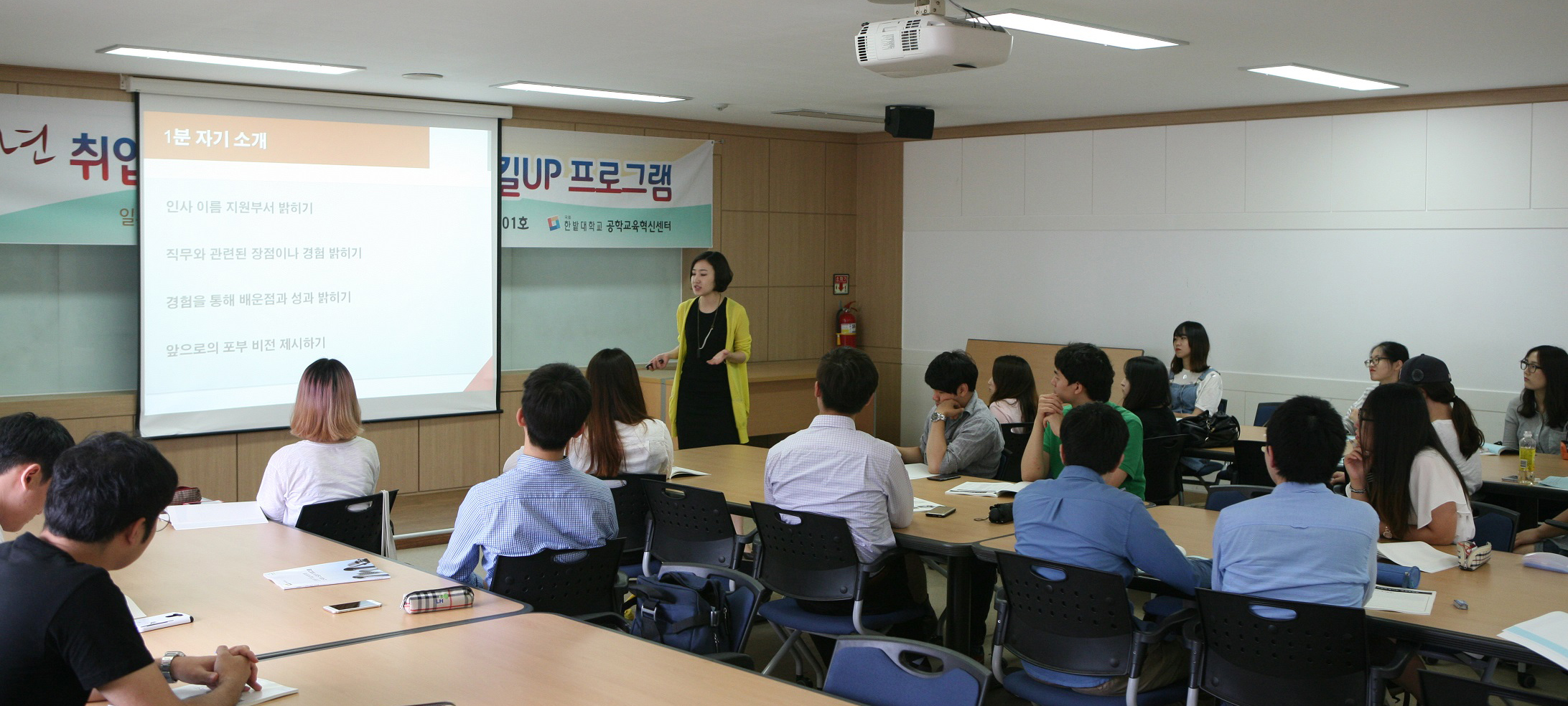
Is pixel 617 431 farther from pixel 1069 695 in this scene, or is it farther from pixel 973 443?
pixel 1069 695

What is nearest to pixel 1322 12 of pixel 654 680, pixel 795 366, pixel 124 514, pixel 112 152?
pixel 654 680

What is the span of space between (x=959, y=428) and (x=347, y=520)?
94.5 inches

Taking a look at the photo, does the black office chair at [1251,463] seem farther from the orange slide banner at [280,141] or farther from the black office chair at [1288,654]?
the orange slide banner at [280,141]

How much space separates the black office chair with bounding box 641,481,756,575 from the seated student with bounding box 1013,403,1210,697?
1.13 meters

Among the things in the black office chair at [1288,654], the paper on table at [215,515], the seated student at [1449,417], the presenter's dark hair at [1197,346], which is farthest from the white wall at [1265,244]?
the paper on table at [215,515]

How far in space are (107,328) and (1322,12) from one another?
6.56 m

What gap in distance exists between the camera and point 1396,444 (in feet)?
11.5

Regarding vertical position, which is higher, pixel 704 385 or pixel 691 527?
pixel 704 385

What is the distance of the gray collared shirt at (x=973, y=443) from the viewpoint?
484cm

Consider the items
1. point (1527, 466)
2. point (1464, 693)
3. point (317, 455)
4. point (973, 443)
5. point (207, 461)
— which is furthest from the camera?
point (207, 461)

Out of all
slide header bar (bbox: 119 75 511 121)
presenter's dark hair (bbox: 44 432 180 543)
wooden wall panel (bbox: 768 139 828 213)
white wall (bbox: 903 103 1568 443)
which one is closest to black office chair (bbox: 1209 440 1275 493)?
white wall (bbox: 903 103 1568 443)

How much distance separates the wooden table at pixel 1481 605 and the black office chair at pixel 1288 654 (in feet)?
0.27

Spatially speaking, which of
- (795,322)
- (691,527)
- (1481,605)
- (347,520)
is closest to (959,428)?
(691,527)

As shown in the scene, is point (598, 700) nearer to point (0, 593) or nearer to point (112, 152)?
point (0, 593)
